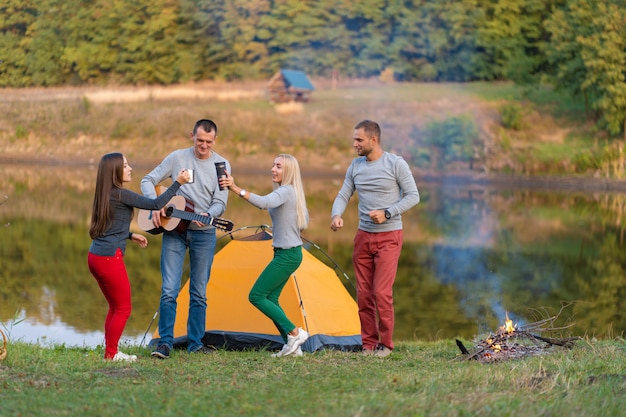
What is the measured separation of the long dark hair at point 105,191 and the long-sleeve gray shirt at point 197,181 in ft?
2.15

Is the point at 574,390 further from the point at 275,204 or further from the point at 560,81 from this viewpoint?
the point at 560,81

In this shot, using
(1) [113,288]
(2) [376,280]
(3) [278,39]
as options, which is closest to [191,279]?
(1) [113,288]

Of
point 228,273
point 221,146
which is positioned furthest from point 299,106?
point 228,273

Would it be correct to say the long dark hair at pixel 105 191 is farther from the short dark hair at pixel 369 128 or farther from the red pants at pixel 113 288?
the short dark hair at pixel 369 128

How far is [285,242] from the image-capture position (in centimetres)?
792

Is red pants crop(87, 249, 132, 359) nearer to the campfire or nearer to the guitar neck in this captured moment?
the guitar neck

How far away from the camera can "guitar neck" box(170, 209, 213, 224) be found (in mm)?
7622

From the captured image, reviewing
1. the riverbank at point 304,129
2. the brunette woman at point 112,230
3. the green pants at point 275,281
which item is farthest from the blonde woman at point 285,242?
the riverbank at point 304,129

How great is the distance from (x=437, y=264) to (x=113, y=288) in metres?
10.8

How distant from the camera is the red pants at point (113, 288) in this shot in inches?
286

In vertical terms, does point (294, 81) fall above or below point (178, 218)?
below

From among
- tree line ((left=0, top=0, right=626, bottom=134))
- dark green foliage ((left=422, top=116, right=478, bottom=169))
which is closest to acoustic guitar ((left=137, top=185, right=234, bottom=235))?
dark green foliage ((left=422, top=116, right=478, bottom=169))

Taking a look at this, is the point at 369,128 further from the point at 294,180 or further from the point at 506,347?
the point at 506,347

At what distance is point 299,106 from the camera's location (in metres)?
42.2
